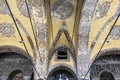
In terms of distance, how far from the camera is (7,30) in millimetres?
8312

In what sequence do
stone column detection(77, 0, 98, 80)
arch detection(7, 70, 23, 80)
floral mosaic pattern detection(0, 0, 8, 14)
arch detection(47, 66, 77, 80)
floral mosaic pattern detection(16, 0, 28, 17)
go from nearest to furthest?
stone column detection(77, 0, 98, 80), floral mosaic pattern detection(16, 0, 28, 17), floral mosaic pattern detection(0, 0, 8, 14), arch detection(47, 66, 77, 80), arch detection(7, 70, 23, 80)

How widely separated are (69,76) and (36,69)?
1.51 m

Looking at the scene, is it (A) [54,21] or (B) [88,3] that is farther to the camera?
(A) [54,21]

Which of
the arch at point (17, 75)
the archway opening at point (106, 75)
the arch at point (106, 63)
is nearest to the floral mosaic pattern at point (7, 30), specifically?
the arch at point (17, 75)

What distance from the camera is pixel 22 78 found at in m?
8.89

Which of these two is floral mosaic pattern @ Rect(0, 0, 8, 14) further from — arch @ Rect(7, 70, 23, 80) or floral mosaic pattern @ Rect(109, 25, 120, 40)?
floral mosaic pattern @ Rect(109, 25, 120, 40)

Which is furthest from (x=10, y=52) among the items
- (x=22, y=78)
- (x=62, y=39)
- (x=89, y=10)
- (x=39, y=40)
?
(x=89, y=10)

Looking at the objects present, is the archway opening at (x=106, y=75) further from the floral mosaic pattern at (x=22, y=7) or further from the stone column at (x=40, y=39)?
the floral mosaic pattern at (x=22, y=7)

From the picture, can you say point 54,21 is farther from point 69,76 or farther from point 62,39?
point 69,76

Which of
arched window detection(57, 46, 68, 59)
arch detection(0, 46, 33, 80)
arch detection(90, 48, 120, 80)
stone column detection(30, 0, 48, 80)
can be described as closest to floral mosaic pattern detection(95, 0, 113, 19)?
arch detection(90, 48, 120, 80)

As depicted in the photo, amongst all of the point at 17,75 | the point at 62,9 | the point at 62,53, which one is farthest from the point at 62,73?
the point at 62,9

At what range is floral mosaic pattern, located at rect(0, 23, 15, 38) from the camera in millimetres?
8266

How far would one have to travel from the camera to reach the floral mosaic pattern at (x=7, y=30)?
27.1ft

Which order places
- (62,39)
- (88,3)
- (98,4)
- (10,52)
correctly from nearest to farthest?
(88,3)
(98,4)
(62,39)
(10,52)
